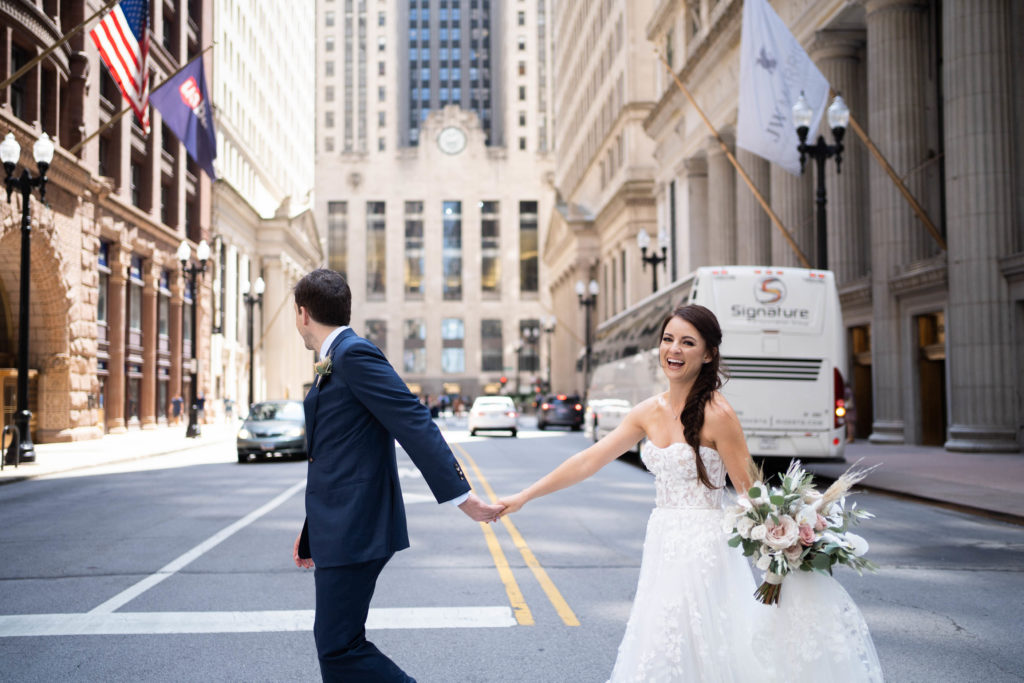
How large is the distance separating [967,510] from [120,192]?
1336 inches

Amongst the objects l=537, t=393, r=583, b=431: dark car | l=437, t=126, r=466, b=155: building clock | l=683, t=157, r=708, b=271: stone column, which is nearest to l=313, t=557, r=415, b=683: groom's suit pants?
l=537, t=393, r=583, b=431: dark car

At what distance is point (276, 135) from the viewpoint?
86.7 m

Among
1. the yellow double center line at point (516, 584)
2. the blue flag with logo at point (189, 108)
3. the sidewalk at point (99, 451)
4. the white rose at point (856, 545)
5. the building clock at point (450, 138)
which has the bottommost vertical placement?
the sidewalk at point (99, 451)

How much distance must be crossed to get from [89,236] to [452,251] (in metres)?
91.6

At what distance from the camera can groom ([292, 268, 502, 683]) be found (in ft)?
13.5

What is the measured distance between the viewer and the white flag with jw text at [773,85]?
23.4m

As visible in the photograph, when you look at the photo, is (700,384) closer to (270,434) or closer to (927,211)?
(270,434)

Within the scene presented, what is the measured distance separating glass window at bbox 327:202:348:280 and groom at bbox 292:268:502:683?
12098 centimetres

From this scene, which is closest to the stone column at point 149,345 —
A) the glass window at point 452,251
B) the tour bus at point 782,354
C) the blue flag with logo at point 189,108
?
the blue flag with logo at point 189,108

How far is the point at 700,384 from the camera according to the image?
14.4ft

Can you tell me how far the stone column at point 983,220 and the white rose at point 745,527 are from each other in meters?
21.3

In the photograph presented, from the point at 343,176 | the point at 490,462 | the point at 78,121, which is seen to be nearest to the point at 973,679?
the point at 490,462

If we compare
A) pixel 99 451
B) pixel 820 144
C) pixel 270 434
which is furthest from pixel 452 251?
pixel 820 144

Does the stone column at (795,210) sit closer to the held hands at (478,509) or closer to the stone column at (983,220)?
the stone column at (983,220)
